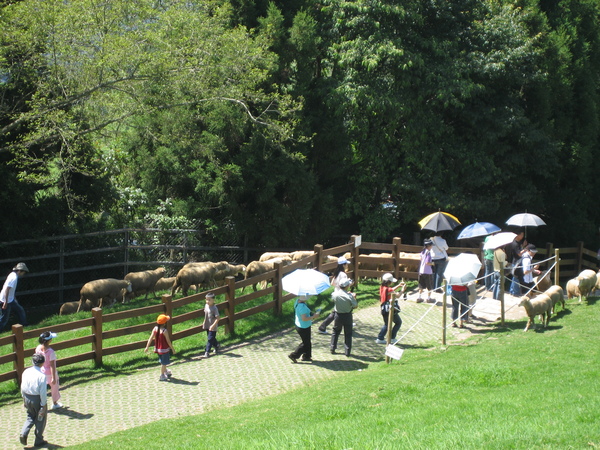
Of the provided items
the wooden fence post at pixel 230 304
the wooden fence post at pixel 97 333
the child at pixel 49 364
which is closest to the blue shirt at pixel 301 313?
the wooden fence post at pixel 230 304

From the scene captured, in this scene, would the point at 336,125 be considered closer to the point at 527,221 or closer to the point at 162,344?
the point at 527,221

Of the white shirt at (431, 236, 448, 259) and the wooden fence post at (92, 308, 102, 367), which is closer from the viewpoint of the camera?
the wooden fence post at (92, 308, 102, 367)

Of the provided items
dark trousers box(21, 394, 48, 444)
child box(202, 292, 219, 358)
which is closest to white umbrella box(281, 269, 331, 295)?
child box(202, 292, 219, 358)

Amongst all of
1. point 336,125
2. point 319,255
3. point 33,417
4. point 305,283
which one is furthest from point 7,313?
point 336,125

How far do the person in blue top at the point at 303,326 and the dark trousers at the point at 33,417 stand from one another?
5126mm

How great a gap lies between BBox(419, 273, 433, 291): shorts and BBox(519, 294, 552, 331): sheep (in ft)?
10.5

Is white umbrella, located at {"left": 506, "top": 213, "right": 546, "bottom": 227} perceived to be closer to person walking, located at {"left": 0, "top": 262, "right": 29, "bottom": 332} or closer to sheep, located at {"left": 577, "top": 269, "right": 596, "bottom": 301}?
sheep, located at {"left": 577, "top": 269, "right": 596, "bottom": 301}

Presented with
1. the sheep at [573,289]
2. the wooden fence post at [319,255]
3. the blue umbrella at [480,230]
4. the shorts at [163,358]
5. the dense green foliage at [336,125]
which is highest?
the dense green foliage at [336,125]

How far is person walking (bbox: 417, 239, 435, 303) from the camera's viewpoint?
16.4m

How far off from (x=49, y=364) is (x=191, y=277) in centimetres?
716

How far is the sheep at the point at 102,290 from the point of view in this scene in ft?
56.2

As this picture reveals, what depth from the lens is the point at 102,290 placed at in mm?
17219

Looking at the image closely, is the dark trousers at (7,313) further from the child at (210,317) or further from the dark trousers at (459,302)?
the dark trousers at (459,302)

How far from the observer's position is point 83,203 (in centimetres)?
2012
